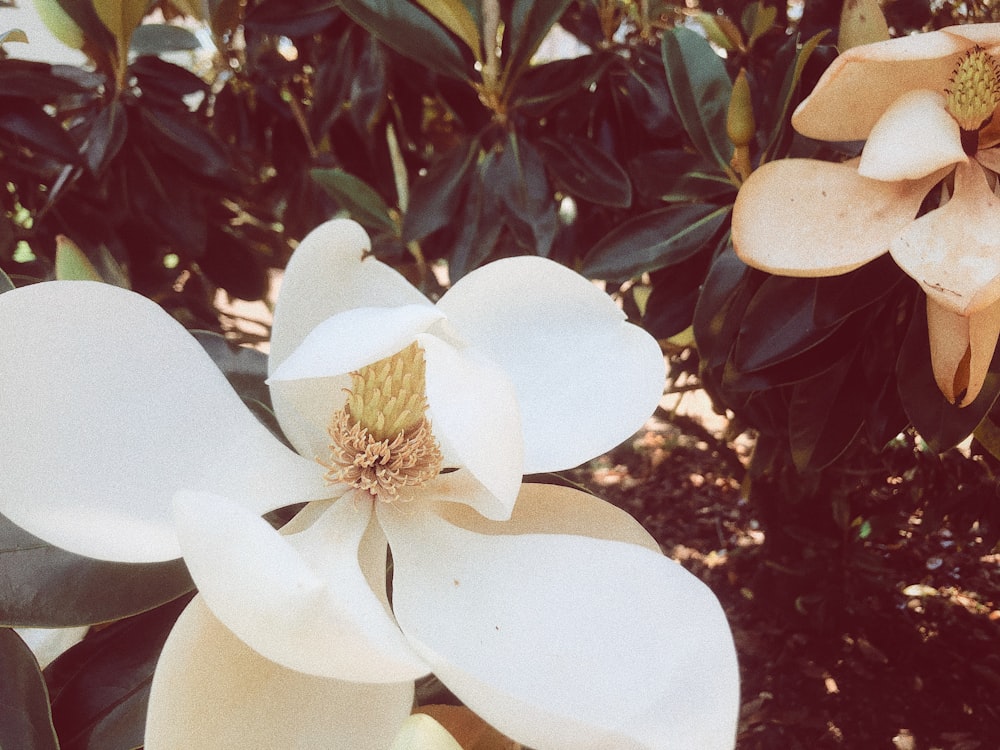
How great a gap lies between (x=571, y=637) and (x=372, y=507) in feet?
0.44

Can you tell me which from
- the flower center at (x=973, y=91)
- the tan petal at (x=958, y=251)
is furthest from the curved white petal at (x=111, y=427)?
the flower center at (x=973, y=91)

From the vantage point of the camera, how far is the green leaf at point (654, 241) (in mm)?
687

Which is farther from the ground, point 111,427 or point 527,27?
point 527,27

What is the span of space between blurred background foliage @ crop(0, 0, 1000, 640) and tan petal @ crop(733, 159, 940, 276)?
10cm

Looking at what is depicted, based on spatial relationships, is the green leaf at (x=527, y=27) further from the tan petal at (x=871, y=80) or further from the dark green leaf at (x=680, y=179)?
the tan petal at (x=871, y=80)

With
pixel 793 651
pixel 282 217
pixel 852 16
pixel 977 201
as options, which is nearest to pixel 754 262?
pixel 977 201

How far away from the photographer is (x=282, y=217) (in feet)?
3.85

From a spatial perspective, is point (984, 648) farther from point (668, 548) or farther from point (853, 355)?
point (853, 355)

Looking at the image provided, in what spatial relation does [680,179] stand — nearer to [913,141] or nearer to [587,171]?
[587,171]

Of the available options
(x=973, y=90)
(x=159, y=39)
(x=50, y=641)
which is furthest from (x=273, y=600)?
(x=159, y=39)

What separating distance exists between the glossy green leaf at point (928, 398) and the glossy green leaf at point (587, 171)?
301 mm

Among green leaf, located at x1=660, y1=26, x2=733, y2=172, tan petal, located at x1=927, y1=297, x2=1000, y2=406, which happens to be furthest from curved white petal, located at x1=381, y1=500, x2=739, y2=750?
green leaf, located at x1=660, y1=26, x2=733, y2=172

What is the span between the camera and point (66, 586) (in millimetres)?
362

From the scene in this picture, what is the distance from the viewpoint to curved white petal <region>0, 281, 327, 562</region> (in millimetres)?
298
